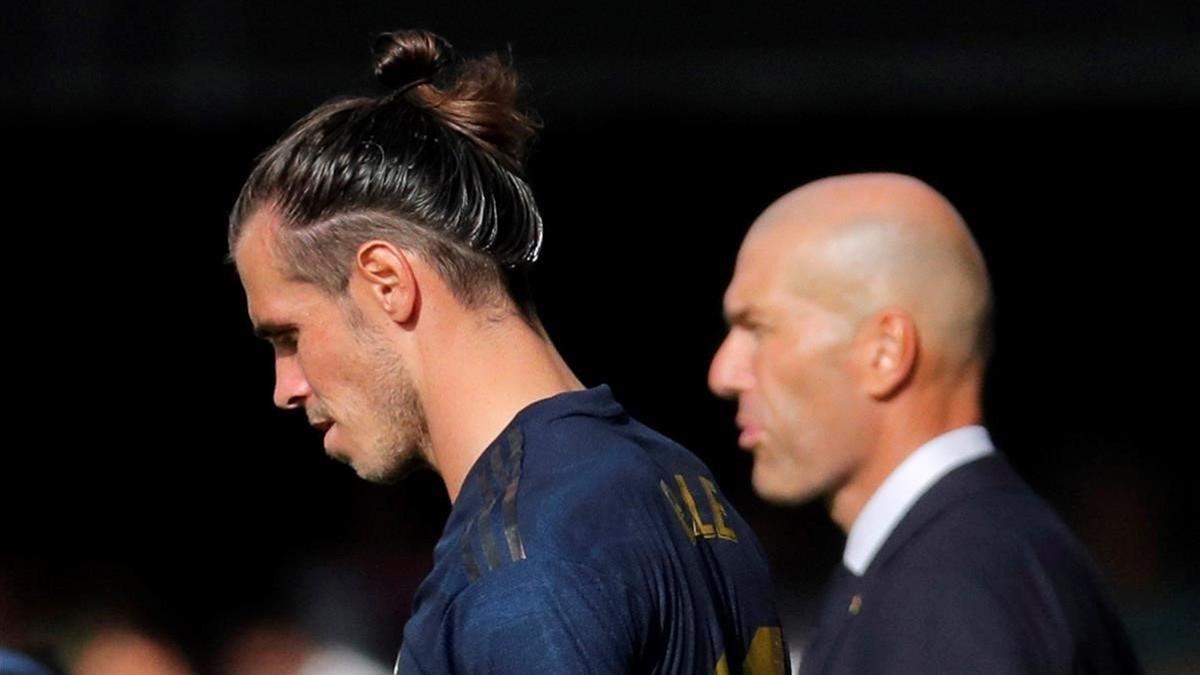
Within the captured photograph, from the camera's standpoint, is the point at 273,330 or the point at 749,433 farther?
the point at 273,330

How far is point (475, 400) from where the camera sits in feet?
7.48

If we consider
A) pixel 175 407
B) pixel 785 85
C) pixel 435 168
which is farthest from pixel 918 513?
pixel 175 407

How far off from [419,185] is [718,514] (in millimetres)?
542

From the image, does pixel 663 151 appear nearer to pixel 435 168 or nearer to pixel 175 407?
pixel 175 407

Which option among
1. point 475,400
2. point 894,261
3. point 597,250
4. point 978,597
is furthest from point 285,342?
point 597,250

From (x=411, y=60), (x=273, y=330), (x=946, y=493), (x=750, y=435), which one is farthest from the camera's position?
(x=411, y=60)

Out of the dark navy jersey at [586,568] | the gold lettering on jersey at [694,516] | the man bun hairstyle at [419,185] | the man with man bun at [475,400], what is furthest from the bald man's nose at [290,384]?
the gold lettering on jersey at [694,516]

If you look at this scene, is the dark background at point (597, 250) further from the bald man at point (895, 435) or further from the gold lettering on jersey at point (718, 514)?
the bald man at point (895, 435)

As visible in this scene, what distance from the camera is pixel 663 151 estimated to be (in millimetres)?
6500

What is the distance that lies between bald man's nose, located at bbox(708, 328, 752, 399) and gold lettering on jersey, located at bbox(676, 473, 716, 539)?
5.5 inches

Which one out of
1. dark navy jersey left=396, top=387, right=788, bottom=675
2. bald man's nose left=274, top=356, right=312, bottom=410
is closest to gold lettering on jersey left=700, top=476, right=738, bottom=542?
dark navy jersey left=396, top=387, right=788, bottom=675

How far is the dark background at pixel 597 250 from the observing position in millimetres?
5867

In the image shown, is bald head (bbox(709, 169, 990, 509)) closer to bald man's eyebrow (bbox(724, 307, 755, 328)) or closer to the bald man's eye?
bald man's eyebrow (bbox(724, 307, 755, 328))

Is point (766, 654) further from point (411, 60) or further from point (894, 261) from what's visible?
point (411, 60)
